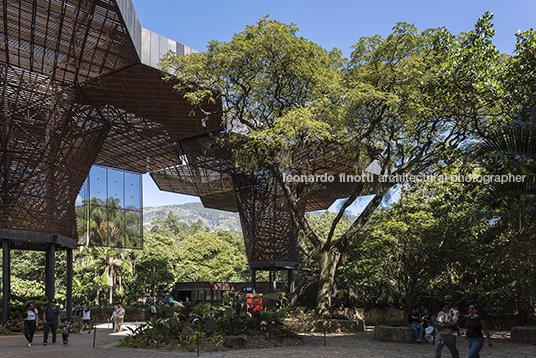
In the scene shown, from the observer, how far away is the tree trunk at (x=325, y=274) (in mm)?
19281

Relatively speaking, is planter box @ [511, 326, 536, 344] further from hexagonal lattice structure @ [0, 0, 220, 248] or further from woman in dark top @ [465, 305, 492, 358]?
hexagonal lattice structure @ [0, 0, 220, 248]

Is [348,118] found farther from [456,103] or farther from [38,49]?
[38,49]

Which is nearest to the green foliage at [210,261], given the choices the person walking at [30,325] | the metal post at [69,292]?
the metal post at [69,292]

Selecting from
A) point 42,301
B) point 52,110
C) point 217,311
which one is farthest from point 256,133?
point 42,301

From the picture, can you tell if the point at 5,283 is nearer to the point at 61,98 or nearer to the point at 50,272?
the point at 50,272

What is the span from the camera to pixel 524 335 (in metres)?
14.2

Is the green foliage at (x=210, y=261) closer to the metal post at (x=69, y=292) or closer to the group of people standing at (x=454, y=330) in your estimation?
the metal post at (x=69, y=292)

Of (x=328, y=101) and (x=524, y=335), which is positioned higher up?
(x=328, y=101)

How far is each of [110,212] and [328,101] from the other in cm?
1427

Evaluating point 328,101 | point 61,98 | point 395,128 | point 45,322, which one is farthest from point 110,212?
point 395,128

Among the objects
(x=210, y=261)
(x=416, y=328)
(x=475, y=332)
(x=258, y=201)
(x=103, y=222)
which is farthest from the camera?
(x=210, y=261)

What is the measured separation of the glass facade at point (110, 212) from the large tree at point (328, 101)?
28.4 feet

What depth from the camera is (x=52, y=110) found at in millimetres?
18531

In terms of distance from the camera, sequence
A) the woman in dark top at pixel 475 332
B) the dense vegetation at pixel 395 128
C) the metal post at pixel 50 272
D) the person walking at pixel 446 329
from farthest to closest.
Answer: the metal post at pixel 50 272 < the dense vegetation at pixel 395 128 < the person walking at pixel 446 329 < the woman in dark top at pixel 475 332
